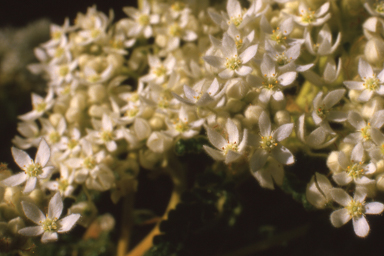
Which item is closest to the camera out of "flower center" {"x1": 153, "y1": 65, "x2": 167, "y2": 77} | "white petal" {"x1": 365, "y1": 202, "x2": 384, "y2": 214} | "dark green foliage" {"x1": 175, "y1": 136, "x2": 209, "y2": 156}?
"white petal" {"x1": 365, "y1": 202, "x2": 384, "y2": 214}

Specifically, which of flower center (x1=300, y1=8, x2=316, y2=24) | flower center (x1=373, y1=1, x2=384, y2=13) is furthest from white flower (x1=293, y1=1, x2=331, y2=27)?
flower center (x1=373, y1=1, x2=384, y2=13)

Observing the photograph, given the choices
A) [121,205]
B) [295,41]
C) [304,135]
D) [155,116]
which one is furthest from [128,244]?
[295,41]

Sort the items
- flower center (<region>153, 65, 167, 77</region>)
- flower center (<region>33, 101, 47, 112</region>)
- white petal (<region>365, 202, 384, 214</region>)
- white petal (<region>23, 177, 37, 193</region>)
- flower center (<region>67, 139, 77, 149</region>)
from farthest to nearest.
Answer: flower center (<region>33, 101, 47, 112</region>) < flower center (<region>153, 65, 167, 77</region>) < flower center (<region>67, 139, 77, 149</region>) < white petal (<region>23, 177, 37, 193</region>) < white petal (<region>365, 202, 384, 214</region>)

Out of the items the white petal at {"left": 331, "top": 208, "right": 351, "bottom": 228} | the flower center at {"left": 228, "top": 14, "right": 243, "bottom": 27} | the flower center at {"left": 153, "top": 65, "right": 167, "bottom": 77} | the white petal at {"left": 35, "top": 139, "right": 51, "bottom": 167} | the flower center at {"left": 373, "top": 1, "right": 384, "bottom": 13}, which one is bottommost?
the white petal at {"left": 331, "top": 208, "right": 351, "bottom": 228}

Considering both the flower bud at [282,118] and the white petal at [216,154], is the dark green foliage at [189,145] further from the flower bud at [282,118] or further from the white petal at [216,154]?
the flower bud at [282,118]

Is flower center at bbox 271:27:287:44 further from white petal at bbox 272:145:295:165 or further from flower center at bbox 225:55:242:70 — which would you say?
white petal at bbox 272:145:295:165

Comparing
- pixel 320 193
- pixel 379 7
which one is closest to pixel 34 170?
pixel 320 193

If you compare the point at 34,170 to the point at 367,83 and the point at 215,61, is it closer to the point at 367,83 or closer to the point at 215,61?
the point at 215,61
